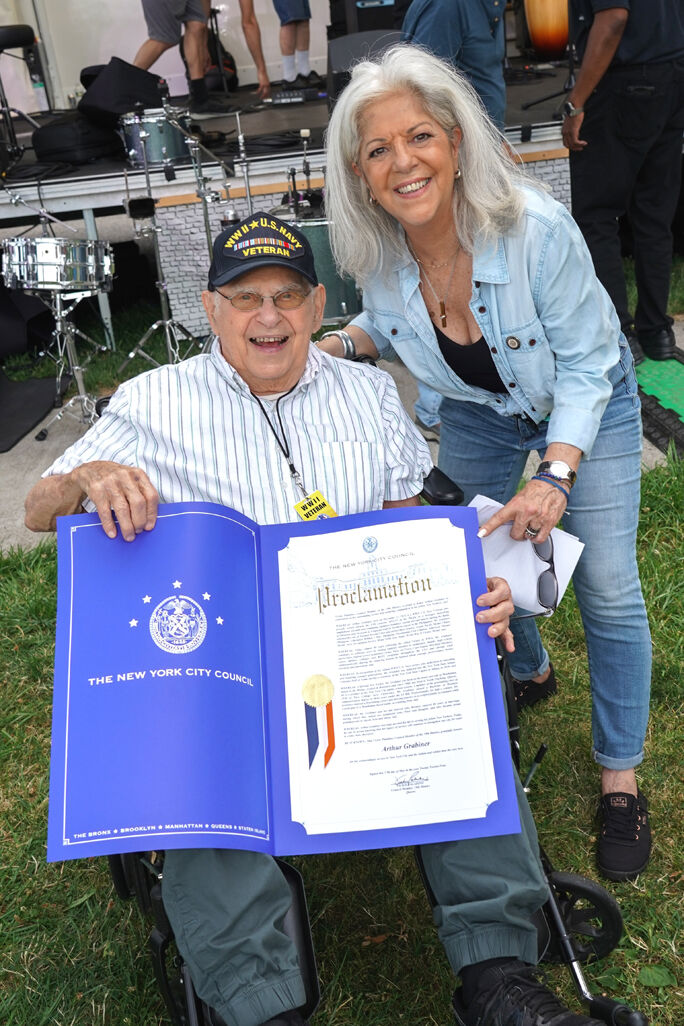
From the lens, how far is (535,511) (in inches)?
71.7

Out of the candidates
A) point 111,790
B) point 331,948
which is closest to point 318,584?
point 111,790

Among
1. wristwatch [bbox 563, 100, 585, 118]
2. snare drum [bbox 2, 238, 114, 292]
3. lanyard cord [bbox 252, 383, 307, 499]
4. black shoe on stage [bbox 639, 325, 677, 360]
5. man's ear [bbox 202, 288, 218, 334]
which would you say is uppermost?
man's ear [bbox 202, 288, 218, 334]

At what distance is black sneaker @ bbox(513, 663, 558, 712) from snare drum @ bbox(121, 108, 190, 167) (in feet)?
14.0

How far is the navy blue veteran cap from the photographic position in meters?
1.86

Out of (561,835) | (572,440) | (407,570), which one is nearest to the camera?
(407,570)

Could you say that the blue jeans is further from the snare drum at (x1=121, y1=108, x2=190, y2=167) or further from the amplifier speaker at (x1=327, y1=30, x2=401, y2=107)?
the snare drum at (x1=121, y1=108, x2=190, y2=167)

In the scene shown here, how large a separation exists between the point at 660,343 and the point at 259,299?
3419mm

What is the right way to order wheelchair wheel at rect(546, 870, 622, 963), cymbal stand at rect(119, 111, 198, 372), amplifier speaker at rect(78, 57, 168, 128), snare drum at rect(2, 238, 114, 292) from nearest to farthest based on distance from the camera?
1. wheelchair wheel at rect(546, 870, 622, 963)
2. snare drum at rect(2, 238, 114, 292)
3. cymbal stand at rect(119, 111, 198, 372)
4. amplifier speaker at rect(78, 57, 168, 128)

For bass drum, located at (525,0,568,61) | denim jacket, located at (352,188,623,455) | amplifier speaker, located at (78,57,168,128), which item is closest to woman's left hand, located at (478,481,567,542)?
denim jacket, located at (352,188,623,455)

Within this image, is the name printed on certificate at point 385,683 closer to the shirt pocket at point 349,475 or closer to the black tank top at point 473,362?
the shirt pocket at point 349,475

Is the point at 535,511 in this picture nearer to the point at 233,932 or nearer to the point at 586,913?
the point at 586,913

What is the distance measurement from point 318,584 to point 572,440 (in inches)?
24.4

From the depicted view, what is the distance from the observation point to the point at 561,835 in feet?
7.73

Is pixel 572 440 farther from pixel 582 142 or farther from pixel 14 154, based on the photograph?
pixel 14 154
